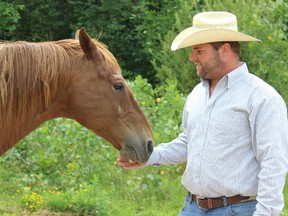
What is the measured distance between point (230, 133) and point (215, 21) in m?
0.60

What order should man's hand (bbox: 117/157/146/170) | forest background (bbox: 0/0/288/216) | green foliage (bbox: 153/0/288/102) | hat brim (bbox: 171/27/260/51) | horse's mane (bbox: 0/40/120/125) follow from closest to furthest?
1. hat brim (bbox: 171/27/260/51)
2. horse's mane (bbox: 0/40/120/125)
3. man's hand (bbox: 117/157/146/170)
4. forest background (bbox: 0/0/288/216)
5. green foliage (bbox: 153/0/288/102)

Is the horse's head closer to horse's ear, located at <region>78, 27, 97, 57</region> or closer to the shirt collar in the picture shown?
horse's ear, located at <region>78, 27, 97, 57</region>

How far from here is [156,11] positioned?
15.4 m

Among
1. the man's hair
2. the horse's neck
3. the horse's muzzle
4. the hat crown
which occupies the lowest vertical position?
the horse's muzzle

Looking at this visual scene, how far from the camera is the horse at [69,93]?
3533mm

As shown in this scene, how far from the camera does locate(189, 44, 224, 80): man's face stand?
3.37 m

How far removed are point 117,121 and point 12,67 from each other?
68 centimetres

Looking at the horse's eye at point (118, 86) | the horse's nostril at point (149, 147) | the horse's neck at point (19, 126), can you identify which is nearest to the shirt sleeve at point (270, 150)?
the horse's nostril at point (149, 147)

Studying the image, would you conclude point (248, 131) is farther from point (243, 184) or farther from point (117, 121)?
point (117, 121)

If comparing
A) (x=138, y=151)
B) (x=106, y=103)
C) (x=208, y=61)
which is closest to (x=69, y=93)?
(x=106, y=103)

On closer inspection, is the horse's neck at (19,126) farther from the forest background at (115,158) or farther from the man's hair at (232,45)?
the forest background at (115,158)

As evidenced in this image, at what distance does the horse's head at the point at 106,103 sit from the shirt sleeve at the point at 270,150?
0.81 m

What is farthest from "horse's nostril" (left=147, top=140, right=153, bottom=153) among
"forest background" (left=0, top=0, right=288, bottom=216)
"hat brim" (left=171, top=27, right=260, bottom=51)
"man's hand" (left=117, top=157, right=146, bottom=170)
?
"forest background" (left=0, top=0, right=288, bottom=216)

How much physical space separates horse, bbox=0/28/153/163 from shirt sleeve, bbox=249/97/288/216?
2.67ft
